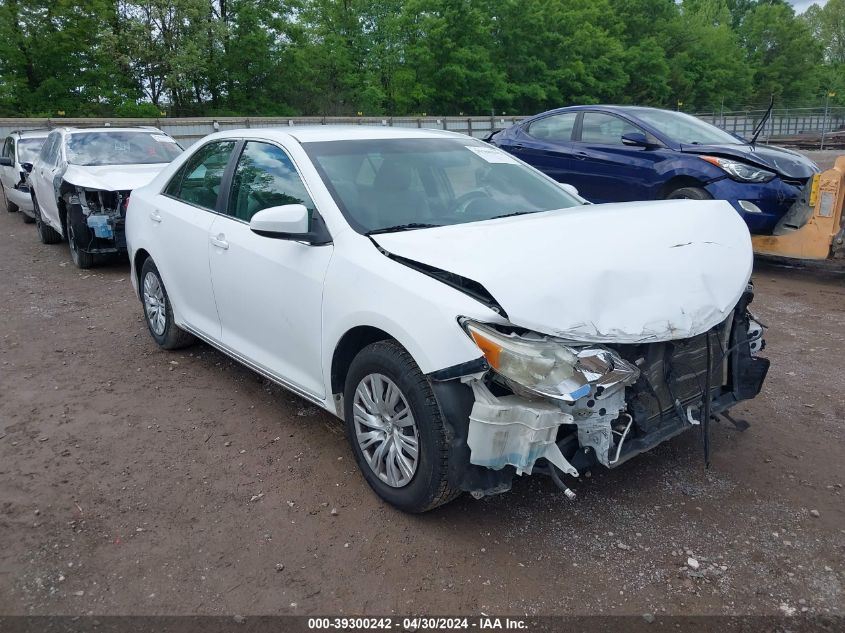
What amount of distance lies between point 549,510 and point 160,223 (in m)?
3.50

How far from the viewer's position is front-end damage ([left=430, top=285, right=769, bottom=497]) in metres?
2.74

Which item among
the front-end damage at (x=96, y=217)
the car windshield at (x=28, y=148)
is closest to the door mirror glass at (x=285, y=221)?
the front-end damage at (x=96, y=217)

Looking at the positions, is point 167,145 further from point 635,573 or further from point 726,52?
point 726,52

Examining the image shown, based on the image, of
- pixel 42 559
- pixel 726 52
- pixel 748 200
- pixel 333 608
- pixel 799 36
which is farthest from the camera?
pixel 799 36

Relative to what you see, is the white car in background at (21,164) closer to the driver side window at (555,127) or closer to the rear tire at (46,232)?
the rear tire at (46,232)

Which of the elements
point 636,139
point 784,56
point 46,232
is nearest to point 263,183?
point 636,139

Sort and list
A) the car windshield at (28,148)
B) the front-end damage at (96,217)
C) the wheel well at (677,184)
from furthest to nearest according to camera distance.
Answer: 1. the car windshield at (28,148)
2. the front-end damage at (96,217)
3. the wheel well at (677,184)

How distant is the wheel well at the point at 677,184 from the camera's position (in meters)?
7.52

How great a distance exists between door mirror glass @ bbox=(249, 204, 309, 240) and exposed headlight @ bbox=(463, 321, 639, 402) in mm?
1130

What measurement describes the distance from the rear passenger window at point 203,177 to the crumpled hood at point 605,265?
5.82 ft

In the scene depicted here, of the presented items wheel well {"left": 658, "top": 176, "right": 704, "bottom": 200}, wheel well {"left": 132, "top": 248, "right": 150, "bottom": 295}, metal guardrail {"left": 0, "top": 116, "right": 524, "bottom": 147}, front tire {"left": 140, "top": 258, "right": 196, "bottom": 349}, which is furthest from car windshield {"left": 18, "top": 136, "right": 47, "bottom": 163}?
wheel well {"left": 658, "top": 176, "right": 704, "bottom": 200}

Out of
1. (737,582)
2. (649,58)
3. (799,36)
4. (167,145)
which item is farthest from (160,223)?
(799,36)

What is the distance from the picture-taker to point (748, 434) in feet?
13.1

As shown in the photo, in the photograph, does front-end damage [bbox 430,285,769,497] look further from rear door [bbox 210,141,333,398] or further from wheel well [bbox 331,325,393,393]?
rear door [bbox 210,141,333,398]
